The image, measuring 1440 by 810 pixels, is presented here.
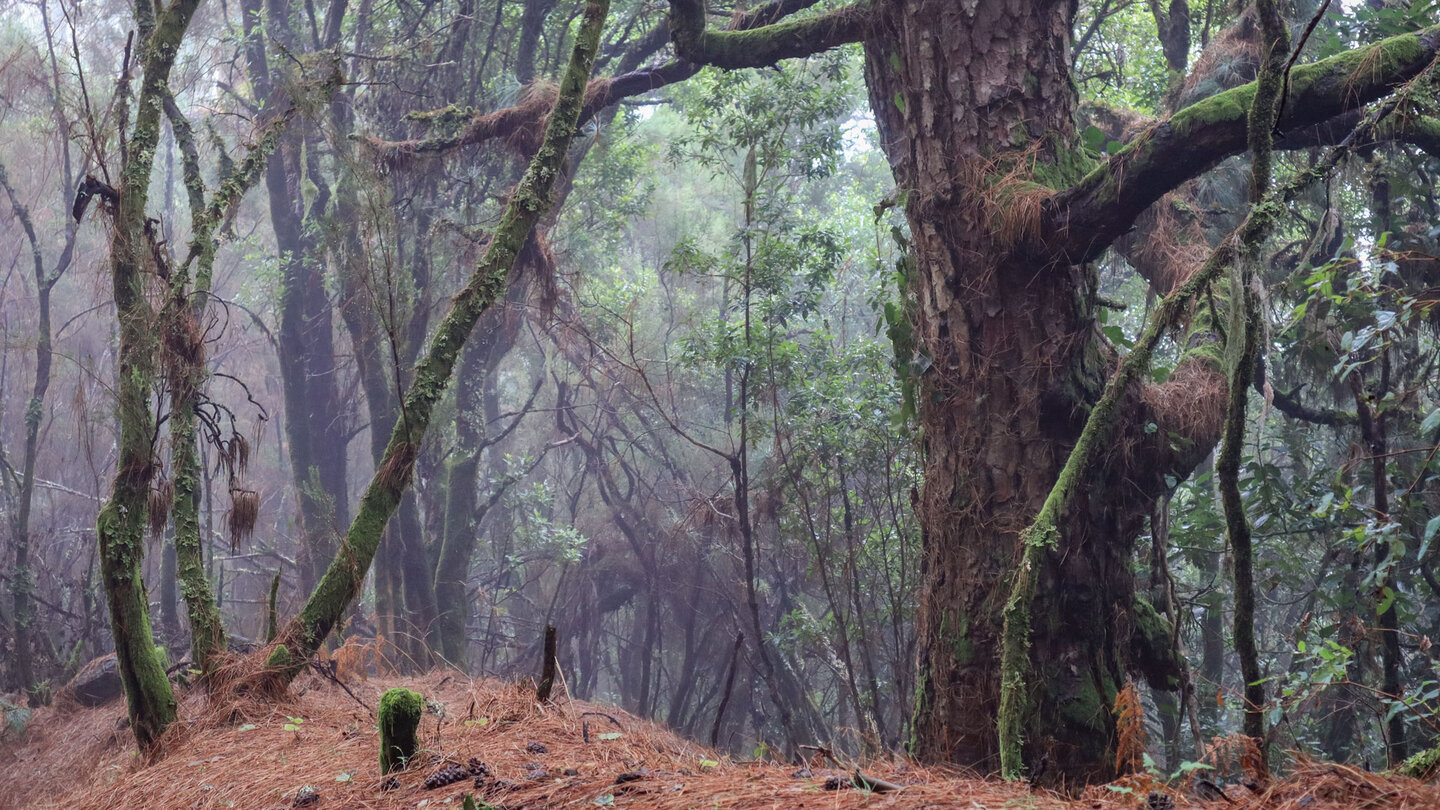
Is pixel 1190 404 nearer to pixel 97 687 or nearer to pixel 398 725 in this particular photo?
pixel 398 725

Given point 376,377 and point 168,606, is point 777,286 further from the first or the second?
point 168,606

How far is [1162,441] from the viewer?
14.2ft

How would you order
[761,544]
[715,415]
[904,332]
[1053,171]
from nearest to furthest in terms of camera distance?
1. [1053,171]
2. [904,332]
3. [761,544]
4. [715,415]

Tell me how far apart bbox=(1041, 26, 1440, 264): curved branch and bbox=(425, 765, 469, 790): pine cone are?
10.3ft

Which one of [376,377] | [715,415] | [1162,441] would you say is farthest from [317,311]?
[1162,441]

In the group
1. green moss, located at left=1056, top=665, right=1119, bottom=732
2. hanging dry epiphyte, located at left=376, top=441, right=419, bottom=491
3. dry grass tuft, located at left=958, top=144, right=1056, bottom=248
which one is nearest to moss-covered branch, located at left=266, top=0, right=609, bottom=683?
hanging dry epiphyte, located at left=376, top=441, right=419, bottom=491

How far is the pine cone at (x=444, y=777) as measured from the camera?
2830mm

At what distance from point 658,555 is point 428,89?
7.50m

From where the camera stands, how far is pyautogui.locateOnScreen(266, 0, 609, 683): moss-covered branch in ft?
14.8

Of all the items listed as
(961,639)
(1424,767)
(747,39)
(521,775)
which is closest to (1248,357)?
(1424,767)

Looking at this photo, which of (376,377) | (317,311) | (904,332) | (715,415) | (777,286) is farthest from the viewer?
(715,415)

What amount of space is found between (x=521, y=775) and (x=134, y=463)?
9.13 ft

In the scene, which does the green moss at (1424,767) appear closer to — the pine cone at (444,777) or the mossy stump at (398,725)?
the pine cone at (444,777)

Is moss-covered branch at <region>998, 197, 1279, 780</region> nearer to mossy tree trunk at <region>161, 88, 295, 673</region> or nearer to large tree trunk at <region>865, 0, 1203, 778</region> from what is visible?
large tree trunk at <region>865, 0, 1203, 778</region>
